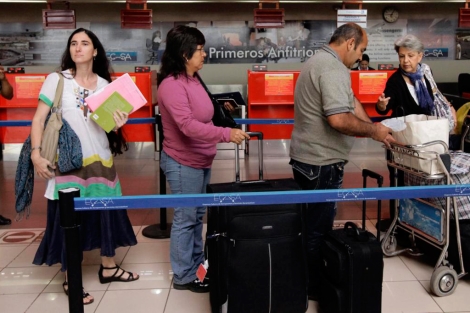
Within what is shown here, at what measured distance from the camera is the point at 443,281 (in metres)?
3.18

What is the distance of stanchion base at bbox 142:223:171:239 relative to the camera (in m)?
4.28

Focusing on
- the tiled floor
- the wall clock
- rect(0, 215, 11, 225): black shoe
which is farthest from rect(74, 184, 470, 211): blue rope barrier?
the wall clock

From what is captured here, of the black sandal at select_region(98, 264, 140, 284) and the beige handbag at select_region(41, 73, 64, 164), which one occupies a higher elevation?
the beige handbag at select_region(41, 73, 64, 164)

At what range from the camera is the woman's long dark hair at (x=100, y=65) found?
3.02m

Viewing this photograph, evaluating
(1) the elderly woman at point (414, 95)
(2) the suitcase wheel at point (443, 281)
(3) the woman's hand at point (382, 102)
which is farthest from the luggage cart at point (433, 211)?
(1) the elderly woman at point (414, 95)

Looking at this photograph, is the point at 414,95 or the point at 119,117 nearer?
the point at 119,117

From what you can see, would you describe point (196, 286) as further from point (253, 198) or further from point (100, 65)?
point (100, 65)

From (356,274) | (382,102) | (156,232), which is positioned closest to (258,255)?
(356,274)

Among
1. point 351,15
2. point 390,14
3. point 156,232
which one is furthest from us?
point 390,14

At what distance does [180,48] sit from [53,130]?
32.3 inches

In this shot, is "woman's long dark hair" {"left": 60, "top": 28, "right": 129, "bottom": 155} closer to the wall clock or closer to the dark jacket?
the dark jacket

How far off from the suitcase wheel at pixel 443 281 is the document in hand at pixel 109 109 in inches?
79.5

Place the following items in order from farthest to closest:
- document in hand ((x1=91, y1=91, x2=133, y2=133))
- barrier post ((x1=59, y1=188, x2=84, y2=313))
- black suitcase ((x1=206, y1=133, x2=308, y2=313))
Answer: document in hand ((x1=91, y1=91, x2=133, y2=133)), black suitcase ((x1=206, y1=133, x2=308, y2=313)), barrier post ((x1=59, y1=188, x2=84, y2=313))

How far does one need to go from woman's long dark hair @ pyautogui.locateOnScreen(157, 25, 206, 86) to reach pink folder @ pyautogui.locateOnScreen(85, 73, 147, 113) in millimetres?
220
